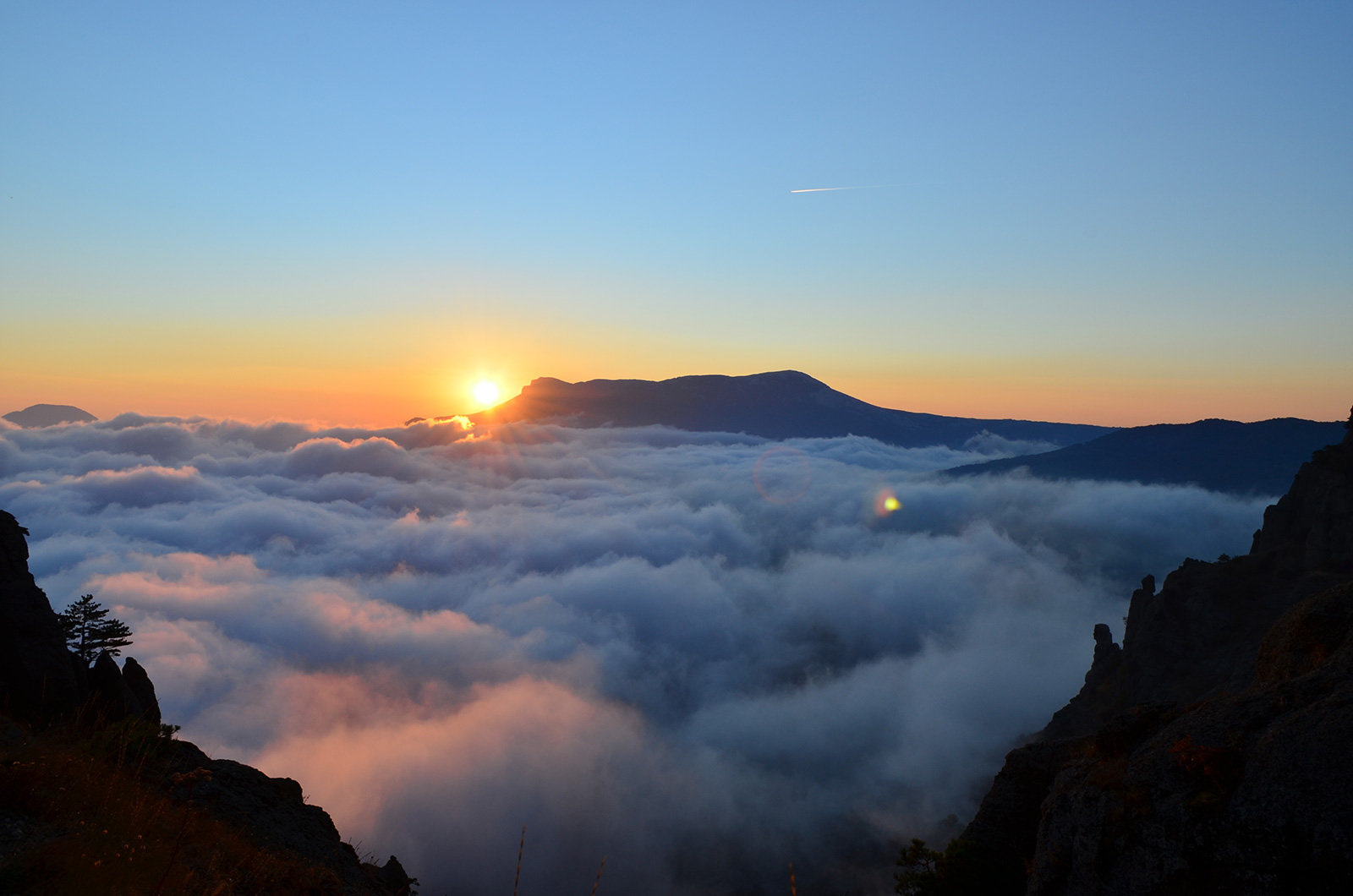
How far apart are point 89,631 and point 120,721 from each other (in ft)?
53.8

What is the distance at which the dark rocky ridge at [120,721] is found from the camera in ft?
51.8

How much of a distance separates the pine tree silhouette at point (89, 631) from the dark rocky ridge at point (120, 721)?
4.54 m

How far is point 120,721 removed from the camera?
1636 cm

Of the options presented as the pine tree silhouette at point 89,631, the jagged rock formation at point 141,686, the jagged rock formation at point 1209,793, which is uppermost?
the jagged rock formation at point 1209,793

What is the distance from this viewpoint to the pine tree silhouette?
26766 mm

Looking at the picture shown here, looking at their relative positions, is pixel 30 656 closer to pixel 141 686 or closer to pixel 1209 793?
pixel 141 686

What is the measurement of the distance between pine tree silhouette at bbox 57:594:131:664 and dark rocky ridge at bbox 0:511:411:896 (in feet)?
14.9

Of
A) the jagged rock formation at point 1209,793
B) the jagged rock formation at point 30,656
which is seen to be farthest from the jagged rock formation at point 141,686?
the jagged rock formation at point 1209,793

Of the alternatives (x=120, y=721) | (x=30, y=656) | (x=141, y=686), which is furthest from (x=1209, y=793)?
(x=141, y=686)

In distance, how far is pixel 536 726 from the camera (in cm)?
17450

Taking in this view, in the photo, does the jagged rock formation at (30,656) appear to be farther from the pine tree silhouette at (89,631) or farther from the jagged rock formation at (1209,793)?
the jagged rock formation at (1209,793)

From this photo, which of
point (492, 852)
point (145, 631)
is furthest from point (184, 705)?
point (492, 852)

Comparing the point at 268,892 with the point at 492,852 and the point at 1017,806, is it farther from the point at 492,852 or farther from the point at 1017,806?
the point at 492,852

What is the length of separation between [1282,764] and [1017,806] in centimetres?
1420
